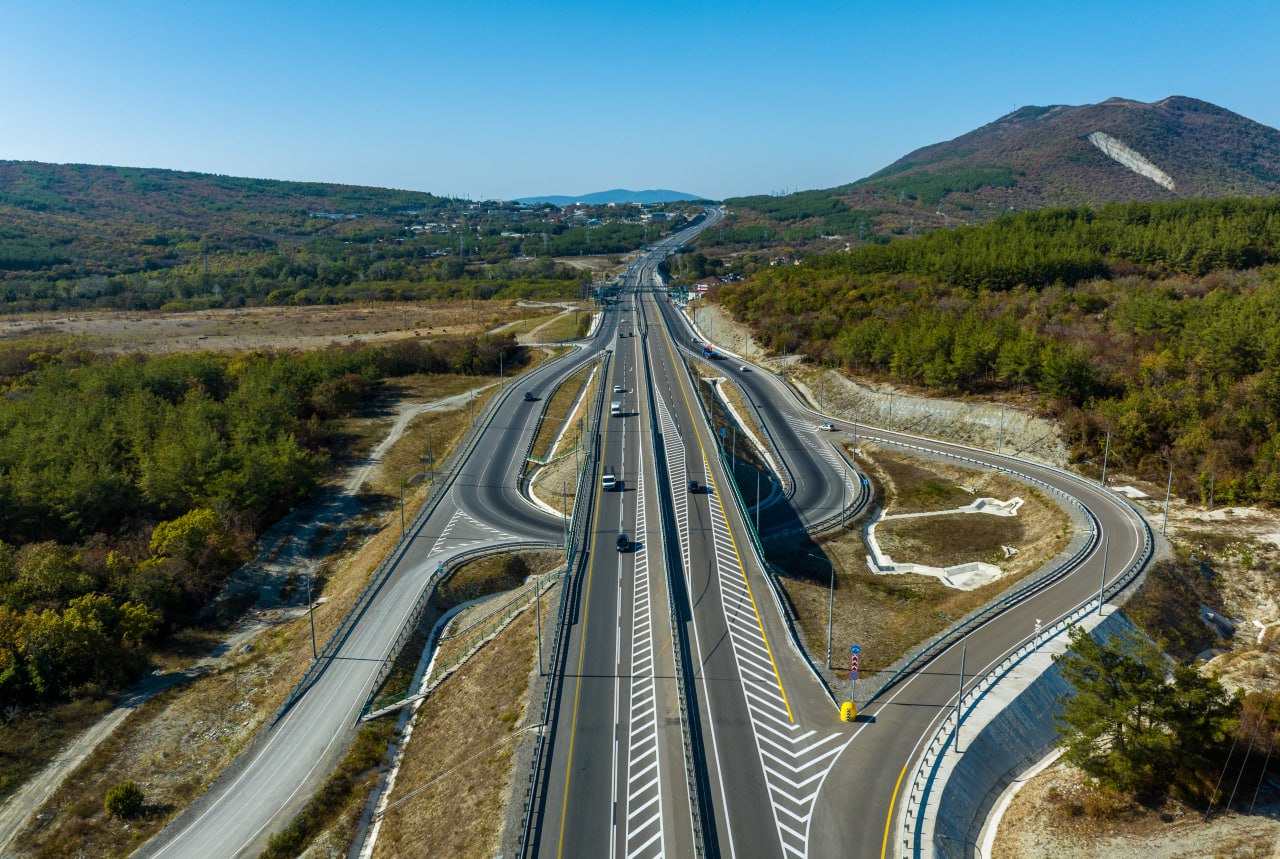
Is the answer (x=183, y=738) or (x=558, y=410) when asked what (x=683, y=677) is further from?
(x=558, y=410)

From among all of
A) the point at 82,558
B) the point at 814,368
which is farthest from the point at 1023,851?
the point at 814,368

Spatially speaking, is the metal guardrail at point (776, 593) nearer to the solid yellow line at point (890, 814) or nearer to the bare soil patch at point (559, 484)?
the solid yellow line at point (890, 814)

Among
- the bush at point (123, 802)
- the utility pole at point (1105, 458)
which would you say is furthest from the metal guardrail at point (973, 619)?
the bush at point (123, 802)

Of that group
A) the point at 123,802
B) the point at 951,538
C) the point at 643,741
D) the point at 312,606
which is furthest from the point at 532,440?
the point at 643,741

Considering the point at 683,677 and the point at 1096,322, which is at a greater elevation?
the point at 1096,322

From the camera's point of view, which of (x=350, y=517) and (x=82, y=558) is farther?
(x=350, y=517)

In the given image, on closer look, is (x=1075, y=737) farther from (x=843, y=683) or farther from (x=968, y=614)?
(x=968, y=614)
